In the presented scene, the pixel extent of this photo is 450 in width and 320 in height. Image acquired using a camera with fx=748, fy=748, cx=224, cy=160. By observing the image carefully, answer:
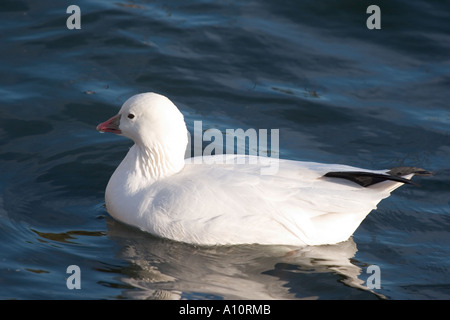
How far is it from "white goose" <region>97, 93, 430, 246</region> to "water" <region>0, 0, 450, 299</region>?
22cm

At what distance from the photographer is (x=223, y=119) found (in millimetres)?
10148

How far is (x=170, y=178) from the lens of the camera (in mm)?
7562

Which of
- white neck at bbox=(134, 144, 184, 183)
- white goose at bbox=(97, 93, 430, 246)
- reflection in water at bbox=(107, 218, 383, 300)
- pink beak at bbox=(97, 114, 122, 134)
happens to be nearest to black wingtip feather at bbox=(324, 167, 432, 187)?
white goose at bbox=(97, 93, 430, 246)

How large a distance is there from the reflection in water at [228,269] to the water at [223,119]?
17 mm

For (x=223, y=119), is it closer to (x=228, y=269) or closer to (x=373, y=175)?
(x=373, y=175)

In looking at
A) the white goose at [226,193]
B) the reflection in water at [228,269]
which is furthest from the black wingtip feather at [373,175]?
the reflection in water at [228,269]

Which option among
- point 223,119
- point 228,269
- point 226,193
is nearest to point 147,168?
point 226,193

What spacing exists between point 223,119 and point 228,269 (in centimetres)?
344

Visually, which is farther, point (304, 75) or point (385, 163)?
point (304, 75)

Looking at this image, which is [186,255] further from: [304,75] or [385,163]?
[304,75]

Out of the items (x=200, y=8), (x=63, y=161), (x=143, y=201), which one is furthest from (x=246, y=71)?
(x=143, y=201)

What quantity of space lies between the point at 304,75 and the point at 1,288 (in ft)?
20.2

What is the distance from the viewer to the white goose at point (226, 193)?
7.23 metres

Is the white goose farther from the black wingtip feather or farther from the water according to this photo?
the water
